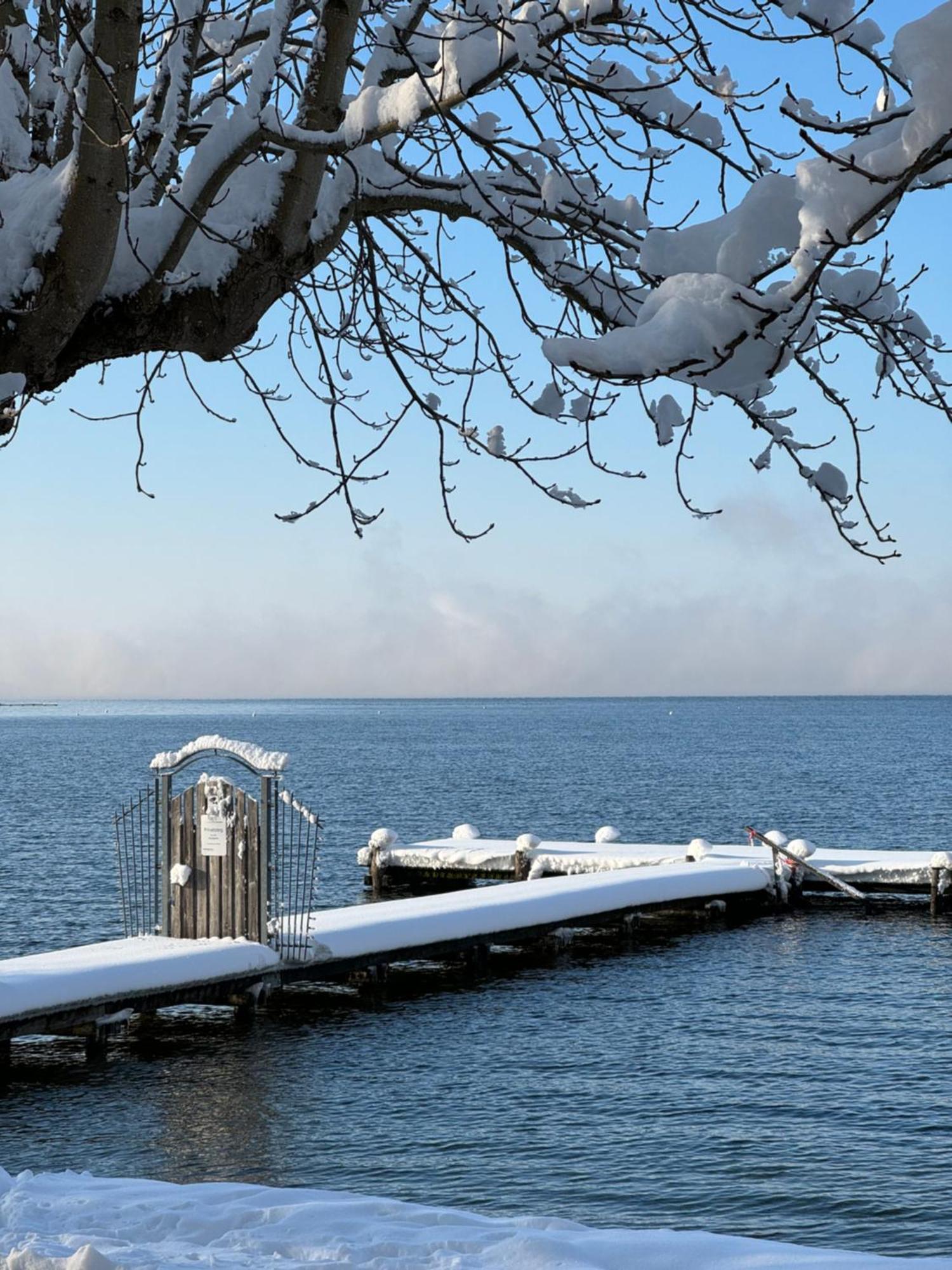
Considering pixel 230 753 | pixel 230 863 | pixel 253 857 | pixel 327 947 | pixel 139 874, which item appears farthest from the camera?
pixel 139 874

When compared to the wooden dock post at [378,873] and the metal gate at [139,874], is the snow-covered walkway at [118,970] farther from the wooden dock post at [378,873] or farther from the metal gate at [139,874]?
the wooden dock post at [378,873]

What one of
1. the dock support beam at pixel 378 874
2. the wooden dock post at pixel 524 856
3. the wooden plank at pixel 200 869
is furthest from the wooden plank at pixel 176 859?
the dock support beam at pixel 378 874

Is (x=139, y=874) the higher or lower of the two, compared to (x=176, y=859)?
lower

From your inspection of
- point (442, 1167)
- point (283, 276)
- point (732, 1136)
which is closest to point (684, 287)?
point (283, 276)

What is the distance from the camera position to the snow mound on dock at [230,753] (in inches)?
707

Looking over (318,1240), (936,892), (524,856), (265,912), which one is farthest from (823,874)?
(318,1240)

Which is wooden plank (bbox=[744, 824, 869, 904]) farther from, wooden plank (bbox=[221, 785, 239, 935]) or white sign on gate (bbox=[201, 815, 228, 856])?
white sign on gate (bbox=[201, 815, 228, 856])

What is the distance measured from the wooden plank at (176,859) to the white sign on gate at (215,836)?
359 mm

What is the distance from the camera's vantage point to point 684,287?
358 centimetres

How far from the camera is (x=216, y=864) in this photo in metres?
18.7

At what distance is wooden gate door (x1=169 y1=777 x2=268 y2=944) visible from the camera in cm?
1847

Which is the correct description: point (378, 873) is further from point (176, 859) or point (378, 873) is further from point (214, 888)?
point (214, 888)

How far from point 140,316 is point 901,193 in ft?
10.6

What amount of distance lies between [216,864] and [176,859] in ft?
1.85
